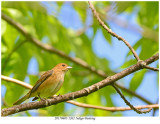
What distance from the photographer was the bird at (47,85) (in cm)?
560

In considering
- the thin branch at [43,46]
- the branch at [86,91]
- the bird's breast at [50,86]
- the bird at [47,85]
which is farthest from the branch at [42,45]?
the branch at [86,91]

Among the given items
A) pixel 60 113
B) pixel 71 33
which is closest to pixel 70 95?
pixel 60 113

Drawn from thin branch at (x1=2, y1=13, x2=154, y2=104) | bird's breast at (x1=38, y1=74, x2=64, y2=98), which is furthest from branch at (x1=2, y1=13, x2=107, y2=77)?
bird's breast at (x1=38, y1=74, x2=64, y2=98)

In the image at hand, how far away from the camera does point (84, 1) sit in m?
5.64

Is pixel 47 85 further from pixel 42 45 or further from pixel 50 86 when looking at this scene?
pixel 42 45

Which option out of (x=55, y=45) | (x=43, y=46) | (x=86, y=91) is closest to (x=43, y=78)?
(x=43, y=46)

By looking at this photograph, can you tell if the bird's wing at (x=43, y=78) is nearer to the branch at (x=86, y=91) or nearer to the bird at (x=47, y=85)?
the bird at (x=47, y=85)

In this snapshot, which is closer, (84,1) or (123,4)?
(123,4)

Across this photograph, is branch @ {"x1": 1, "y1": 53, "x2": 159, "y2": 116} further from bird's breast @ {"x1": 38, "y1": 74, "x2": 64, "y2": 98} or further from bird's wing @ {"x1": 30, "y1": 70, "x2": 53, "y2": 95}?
bird's breast @ {"x1": 38, "y1": 74, "x2": 64, "y2": 98}

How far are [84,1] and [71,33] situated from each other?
1.11m

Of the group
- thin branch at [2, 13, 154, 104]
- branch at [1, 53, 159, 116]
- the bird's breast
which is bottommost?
branch at [1, 53, 159, 116]

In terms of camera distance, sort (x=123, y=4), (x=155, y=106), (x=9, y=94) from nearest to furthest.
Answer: (x=155, y=106)
(x=123, y=4)
(x=9, y=94)

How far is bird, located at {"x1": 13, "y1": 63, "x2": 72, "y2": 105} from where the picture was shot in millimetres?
5598

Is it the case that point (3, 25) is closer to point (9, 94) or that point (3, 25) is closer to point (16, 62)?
point (16, 62)
